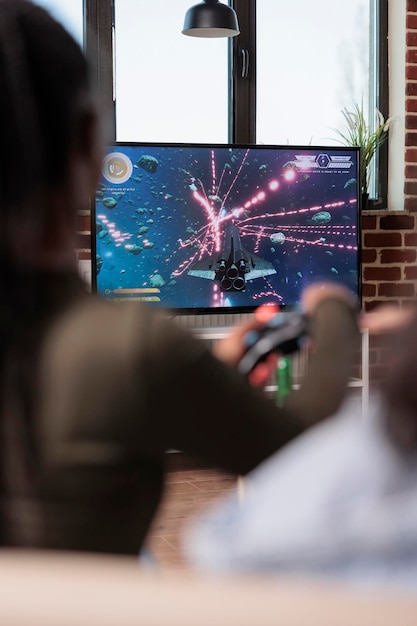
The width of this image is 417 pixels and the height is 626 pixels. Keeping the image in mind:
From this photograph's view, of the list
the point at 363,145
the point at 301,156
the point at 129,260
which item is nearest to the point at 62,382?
the point at 129,260

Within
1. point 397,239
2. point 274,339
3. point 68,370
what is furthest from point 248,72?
point 68,370

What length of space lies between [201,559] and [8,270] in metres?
0.30

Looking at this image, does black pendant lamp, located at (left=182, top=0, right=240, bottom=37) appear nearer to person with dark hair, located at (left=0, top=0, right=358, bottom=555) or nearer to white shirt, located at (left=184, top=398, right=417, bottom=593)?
person with dark hair, located at (left=0, top=0, right=358, bottom=555)

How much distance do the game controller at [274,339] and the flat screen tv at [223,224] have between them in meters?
3.00

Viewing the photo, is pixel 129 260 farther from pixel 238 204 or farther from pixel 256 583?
pixel 256 583

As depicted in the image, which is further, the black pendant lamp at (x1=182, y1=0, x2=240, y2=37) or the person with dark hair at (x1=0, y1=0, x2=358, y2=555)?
the black pendant lamp at (x1=182, y1=0, x2=240, y2=37)

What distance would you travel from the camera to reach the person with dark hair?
85 cm

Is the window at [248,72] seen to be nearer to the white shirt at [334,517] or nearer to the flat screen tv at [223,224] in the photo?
the flat screen tv at [223,224]

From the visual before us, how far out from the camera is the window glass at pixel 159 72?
4578mm

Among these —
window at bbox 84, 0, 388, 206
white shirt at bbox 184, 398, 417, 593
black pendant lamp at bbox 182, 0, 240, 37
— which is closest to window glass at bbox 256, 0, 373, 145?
window at bbox 84, 0, 388, 206

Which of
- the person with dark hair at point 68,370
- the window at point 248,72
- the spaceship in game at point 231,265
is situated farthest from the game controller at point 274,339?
the window at point 248,72

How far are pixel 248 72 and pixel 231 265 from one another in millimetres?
1016

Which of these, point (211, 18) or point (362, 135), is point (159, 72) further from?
point (362, 135)

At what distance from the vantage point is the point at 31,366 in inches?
33.8
